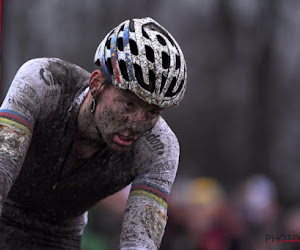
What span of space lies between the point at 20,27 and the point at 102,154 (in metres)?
5.21

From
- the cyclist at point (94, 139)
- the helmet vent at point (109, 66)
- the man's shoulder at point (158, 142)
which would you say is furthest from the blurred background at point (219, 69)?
the helmet vent at point (109, 66)

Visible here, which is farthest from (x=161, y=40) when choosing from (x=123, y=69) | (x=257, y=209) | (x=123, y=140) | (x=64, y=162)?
(x=257, y=209)

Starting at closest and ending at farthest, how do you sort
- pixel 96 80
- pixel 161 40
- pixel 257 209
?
pixel 161 40 → pixel 96 80 → pixel 257 209

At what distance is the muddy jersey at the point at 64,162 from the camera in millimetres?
4215

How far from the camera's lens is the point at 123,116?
4195 mm

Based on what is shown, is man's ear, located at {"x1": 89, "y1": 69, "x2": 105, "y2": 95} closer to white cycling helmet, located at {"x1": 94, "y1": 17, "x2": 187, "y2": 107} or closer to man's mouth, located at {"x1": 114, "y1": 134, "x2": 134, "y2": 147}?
white cycling helmet, located at {"x1": 94, "y1": 17, "x2": 187, "y2": 107}

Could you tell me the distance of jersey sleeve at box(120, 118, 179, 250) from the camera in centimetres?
425

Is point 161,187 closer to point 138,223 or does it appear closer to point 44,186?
point 138,223

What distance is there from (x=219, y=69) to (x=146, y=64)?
214 inches

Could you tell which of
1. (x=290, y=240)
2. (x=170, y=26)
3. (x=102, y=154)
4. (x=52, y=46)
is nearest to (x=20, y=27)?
(x=52, y=46)

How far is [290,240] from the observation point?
6.70 m

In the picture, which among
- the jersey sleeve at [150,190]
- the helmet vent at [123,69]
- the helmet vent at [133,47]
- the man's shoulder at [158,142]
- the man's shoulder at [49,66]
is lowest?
the jersey sleeve at [150,190]

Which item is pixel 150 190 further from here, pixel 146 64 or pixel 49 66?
pixel 49 66

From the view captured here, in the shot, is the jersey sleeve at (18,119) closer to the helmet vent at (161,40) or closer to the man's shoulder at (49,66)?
the man's shoulder at (49,66)
